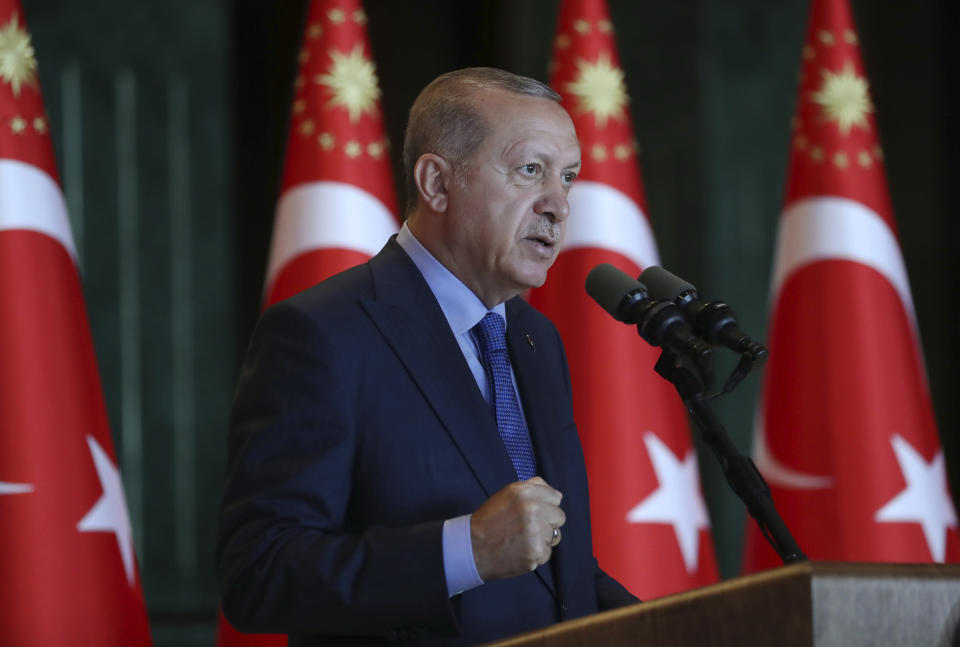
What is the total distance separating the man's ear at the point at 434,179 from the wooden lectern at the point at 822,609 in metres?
1.02

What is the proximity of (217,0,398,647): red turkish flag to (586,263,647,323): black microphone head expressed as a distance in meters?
1.75

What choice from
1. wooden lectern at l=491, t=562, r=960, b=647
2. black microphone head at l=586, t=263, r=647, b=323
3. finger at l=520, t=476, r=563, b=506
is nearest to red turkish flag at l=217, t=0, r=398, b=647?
black microphone head at l=586, t=263, r=647, b=323

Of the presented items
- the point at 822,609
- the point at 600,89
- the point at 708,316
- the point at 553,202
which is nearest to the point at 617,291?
the point at 708,316

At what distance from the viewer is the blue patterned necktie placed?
1.93 m

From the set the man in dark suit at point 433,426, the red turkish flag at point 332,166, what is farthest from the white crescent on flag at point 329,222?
the man in dark suit at point 433,426

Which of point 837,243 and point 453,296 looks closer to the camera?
point 453,296

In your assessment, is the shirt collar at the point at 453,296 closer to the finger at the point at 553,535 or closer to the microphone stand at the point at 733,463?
the microphone stand at the point at 733,463

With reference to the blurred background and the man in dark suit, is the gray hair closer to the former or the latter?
the man in dark suit

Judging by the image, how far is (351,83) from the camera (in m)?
3.54

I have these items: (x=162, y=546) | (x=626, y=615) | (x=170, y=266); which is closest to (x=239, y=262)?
(x=170, y=266)

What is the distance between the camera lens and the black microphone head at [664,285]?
5.46 ft

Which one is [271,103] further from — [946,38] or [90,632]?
[946,38]

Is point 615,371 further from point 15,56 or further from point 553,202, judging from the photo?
point 15,56

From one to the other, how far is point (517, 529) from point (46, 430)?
1.96m
